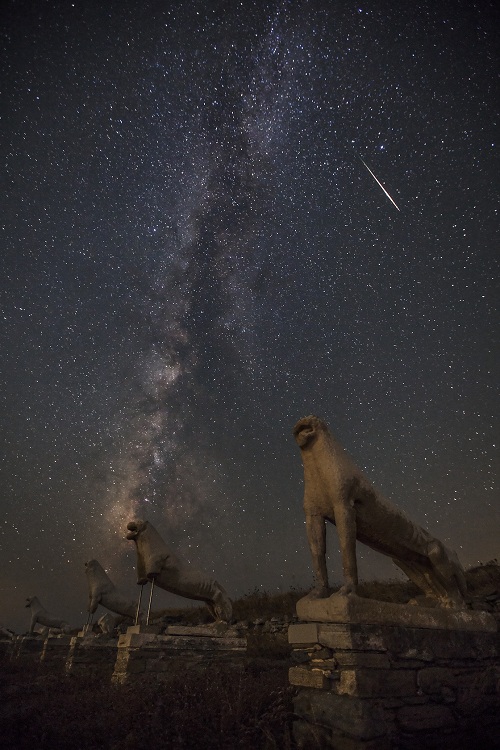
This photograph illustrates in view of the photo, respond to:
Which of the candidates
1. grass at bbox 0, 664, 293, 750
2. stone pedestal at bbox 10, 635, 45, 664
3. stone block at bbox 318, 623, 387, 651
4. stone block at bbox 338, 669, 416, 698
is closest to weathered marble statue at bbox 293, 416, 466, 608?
stone block at bbox 318, 623, 387, 651

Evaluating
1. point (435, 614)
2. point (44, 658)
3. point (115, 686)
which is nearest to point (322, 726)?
point (435, 614)

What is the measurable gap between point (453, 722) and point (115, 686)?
599 centimetres

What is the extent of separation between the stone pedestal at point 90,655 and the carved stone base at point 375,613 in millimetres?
8700

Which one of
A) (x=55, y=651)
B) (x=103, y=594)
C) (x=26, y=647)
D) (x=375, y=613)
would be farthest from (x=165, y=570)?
(x=26, y=647)

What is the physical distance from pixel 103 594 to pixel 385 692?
12.4 meters

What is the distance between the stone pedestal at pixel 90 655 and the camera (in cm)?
1097

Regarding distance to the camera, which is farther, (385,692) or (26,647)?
(26,647)

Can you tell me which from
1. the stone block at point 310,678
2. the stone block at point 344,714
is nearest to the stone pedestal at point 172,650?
the stone block at point 310,678

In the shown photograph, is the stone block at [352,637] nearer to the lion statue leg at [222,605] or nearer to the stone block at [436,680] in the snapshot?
the stone block at [436,680]

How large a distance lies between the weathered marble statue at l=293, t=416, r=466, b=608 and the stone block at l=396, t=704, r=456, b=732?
117 centimetres

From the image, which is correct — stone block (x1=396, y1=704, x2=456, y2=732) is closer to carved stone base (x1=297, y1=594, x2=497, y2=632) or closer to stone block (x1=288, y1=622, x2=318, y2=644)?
carved stone base (x1=297, y1=594, x2=497, y2=632)

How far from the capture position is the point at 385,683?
4.23 meters

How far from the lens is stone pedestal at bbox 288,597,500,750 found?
3.97 m

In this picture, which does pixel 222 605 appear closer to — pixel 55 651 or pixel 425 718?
pixel 55 651
